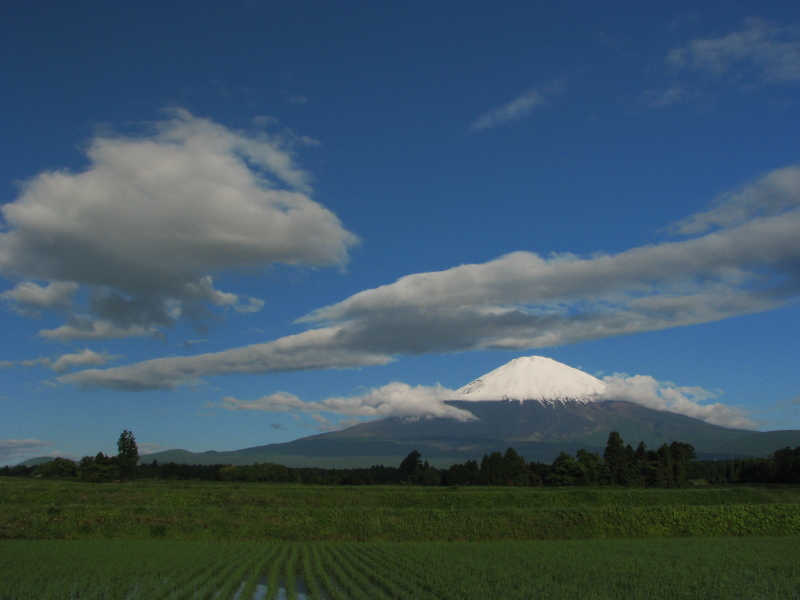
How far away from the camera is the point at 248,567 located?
2317 centimetres

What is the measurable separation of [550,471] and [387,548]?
6517cm

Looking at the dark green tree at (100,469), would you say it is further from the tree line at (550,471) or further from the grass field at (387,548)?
the grass field at (387,548)

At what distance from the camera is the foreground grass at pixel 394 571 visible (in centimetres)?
1756

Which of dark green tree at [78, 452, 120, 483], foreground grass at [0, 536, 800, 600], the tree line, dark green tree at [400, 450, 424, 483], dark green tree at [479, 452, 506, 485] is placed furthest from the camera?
dark green tree at [400, 450, 424, 483]

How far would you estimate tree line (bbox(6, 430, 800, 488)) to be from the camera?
267 ft

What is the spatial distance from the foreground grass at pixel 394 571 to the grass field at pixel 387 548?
9 cm

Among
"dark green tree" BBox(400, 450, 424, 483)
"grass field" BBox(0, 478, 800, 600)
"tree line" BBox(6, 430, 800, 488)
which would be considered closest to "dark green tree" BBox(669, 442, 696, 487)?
"tree line" BBox(6, 430, 800, 488)

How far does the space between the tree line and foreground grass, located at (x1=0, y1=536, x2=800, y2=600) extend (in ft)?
177

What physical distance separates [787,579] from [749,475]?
93.7 m

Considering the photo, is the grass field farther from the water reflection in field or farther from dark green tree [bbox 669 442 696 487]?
dark green tree [bbox 669 442 696 487]

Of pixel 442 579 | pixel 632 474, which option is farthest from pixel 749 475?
pixel 442 579

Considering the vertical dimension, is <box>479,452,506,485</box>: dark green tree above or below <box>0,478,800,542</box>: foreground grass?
below

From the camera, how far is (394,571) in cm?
2159

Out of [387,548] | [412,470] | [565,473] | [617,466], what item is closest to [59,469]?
[412,470]
